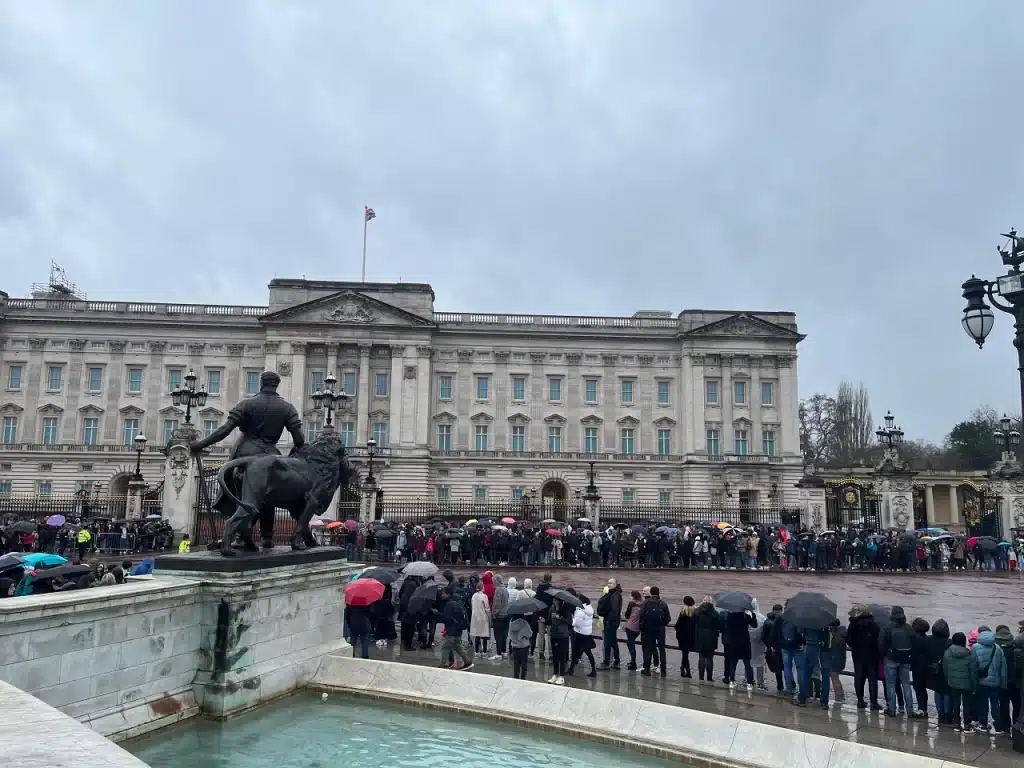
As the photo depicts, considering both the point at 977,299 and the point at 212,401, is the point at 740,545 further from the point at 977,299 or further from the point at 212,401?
the point at 212,401

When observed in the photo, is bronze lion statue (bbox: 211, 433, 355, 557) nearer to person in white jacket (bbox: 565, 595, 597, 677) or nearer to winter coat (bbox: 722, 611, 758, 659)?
person in white jacket (bbox: 565, 595, 597, 677)

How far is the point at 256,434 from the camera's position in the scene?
10.1 meters

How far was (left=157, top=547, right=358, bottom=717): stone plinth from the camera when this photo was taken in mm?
8609

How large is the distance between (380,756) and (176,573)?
339cm

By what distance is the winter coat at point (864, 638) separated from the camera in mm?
9781

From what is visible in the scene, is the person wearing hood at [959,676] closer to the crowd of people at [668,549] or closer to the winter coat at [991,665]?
the winter coat at [991,665]

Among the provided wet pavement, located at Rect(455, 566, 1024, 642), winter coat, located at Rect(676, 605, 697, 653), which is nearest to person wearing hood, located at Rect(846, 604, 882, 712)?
winter coat, located at Rect(676, 605, 697, 653)

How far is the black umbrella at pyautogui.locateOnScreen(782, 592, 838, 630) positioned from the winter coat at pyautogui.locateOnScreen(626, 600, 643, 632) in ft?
8.34

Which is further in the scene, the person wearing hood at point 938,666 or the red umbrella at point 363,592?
the red umbrella at point 363,592

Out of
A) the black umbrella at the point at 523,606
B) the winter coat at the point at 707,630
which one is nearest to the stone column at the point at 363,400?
the black umbrella at the point at 523,606

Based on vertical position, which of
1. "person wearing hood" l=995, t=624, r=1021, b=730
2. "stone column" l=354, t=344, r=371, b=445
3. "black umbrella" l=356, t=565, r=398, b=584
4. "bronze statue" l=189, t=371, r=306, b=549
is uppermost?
"stone column" l=354, t=344, r=371, b=445

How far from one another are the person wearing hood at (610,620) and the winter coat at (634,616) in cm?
19

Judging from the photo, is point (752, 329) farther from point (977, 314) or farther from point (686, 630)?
point (977, 314)

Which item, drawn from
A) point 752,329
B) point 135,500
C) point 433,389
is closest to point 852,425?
point 752,329
